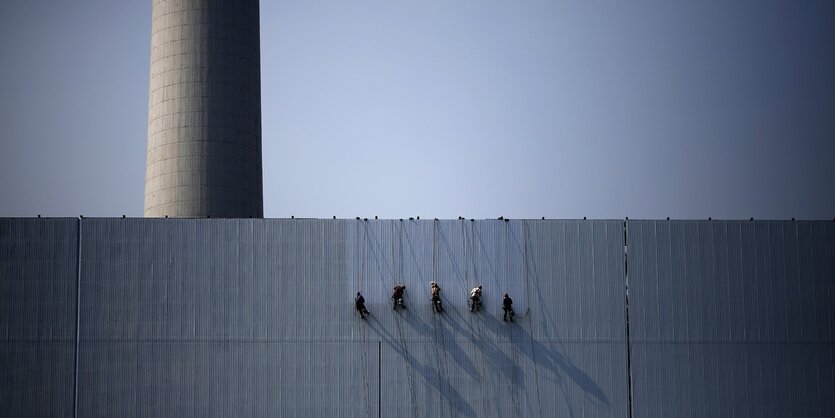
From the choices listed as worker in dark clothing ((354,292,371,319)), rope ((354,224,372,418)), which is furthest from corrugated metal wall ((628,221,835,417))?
worker in dark clothing ((354,292,371,319))

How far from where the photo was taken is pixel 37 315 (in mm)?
42750

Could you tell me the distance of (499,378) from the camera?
42875 millimetres

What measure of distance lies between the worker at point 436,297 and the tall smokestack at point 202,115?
17.8 meters

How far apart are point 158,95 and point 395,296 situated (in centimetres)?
2385

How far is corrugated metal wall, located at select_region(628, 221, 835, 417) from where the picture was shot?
43.2m

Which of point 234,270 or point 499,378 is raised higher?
point 234,270

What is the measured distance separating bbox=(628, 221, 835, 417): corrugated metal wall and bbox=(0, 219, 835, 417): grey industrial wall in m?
0.07

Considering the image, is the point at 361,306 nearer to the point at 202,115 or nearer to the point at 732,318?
the point at 732,318

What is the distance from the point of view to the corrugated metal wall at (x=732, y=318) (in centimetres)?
4322

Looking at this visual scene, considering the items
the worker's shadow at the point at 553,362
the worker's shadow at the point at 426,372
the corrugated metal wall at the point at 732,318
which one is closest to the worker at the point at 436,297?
the worker's shadow at the point at 426,372

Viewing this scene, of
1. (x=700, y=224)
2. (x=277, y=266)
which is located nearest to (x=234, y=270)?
(x=277, y=266)

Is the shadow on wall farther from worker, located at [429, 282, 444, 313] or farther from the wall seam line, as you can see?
the wall seam line

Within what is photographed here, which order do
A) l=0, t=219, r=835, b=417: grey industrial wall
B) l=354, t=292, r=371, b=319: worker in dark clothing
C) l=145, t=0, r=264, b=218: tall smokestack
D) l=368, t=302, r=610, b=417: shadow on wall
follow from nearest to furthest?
l=0, t=219, r=835, b=417: grey industrial wall
l=368, t=302, r=610, b=417: shadow on wall
l=354, t=292, r=371, b=319: worker in dark clothing
l=145, t=0, r=264, b=218: tall smokestack

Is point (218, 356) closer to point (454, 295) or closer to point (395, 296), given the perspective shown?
point (395, 296)
